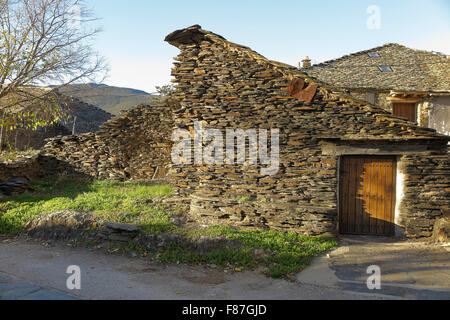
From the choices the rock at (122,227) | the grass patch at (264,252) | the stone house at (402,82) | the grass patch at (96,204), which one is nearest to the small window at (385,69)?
the stone house at (402,82)

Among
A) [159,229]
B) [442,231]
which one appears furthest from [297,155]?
[159,229]

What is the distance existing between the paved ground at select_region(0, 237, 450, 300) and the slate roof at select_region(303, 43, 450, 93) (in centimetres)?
997

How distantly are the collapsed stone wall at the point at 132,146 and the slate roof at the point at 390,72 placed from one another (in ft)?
26.2

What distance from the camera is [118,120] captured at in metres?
12.6

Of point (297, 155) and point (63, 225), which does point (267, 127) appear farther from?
point (63, 225)

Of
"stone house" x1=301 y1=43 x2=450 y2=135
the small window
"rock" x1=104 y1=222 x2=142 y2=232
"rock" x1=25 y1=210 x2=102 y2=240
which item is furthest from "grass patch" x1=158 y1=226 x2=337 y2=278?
the small window

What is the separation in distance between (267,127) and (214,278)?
3.88m

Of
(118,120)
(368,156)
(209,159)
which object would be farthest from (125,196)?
(368,156)

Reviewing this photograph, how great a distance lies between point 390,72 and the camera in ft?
51.5

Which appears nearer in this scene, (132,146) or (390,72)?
(132,146)

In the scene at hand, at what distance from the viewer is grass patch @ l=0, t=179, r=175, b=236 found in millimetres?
7785
